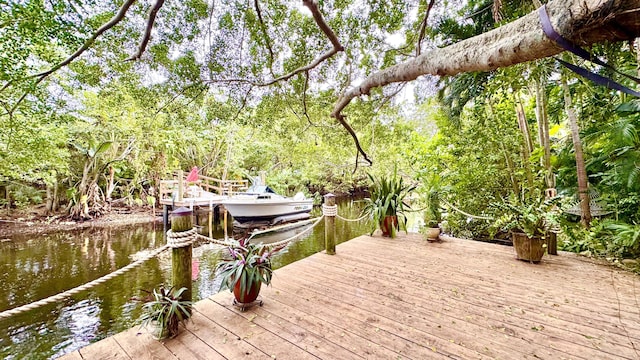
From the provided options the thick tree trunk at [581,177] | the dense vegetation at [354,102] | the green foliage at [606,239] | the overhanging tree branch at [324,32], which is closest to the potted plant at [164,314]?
the overhanging tree branch at [324,32]

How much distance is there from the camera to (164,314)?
174 cm

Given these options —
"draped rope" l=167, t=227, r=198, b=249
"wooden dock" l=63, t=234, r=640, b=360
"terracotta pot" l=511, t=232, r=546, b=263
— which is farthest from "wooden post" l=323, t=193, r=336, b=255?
"terracotta pot" l=511, t=232, r=546, b=263

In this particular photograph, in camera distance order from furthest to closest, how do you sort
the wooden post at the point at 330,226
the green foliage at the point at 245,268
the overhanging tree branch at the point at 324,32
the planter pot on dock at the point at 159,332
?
the wooden post at the point at 330,226
the overhanging tree branch at the point at 324,32
the green foliage at the point at 245,268
the planter pot on dock at the point at 159,332

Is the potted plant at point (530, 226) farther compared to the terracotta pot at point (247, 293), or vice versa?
the potted plant at point (530, 226)

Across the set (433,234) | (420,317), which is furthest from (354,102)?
(420,317)

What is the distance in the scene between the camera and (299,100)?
535cm

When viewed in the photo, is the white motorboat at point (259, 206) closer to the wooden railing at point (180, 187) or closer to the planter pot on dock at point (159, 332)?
the wooden railing at point (180, 187)

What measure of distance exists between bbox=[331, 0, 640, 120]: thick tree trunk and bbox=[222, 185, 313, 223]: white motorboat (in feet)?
27.3

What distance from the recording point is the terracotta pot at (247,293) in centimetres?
211

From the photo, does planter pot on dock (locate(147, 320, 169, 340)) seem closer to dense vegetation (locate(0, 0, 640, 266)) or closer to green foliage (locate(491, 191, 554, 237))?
dense vegetation (locate(0, 0, 640, 266))

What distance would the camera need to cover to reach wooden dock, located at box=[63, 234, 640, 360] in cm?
159

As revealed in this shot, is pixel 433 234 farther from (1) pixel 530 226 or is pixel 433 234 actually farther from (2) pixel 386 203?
(1) pixel 530 226

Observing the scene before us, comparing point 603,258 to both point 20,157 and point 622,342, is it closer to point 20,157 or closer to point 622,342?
point 622,342

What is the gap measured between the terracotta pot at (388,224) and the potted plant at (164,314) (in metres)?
3.43
